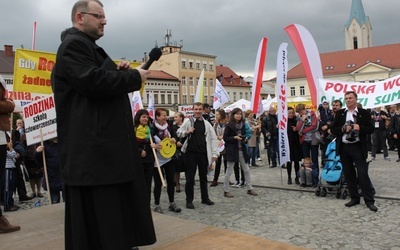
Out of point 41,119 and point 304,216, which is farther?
point 41,119

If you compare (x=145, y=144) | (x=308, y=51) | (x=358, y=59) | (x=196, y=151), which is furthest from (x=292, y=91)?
(x=145, y=144)

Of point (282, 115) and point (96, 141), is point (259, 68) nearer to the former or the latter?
point (282, 115)

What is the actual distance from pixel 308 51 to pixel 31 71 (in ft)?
22.3

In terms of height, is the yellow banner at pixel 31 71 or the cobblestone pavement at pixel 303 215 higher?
the yellow banner at pixel 31 71

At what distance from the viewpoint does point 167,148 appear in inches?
288

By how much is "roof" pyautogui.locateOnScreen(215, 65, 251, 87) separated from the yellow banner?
253 ft

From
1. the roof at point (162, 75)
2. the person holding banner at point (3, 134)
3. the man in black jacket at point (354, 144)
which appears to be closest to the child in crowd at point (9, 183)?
the person holding banner at point (3, 134)

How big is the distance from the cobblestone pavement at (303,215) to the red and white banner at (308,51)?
283 centimetres

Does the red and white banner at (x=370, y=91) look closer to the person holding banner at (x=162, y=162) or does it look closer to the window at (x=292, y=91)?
the person holding banner at (x=162, y=162)

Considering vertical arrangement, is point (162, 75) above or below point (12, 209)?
above

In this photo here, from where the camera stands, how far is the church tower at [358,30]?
105m

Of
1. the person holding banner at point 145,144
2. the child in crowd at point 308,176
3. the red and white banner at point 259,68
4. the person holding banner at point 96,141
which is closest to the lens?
the person holding banner at point 96,141

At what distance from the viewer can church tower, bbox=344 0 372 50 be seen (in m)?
105

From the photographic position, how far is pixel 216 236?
3852mm
